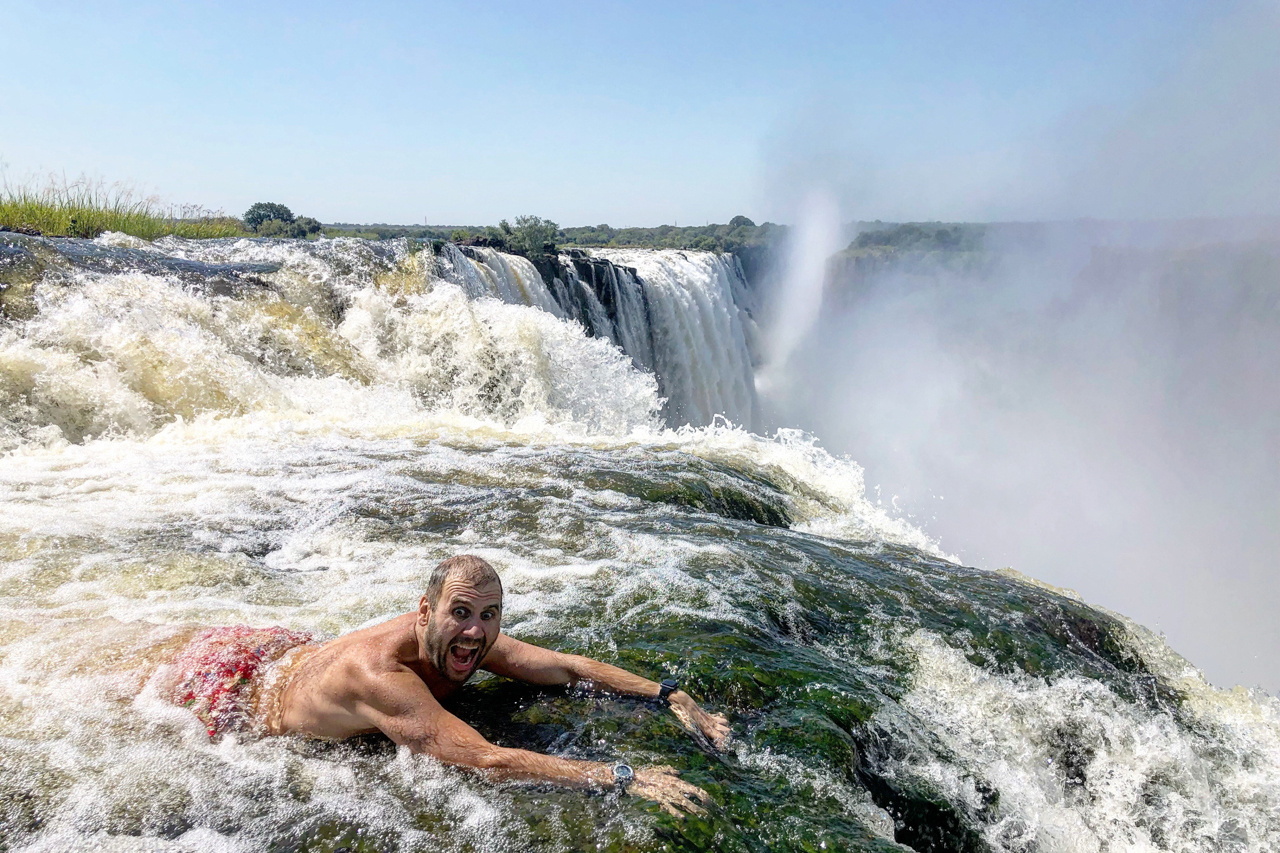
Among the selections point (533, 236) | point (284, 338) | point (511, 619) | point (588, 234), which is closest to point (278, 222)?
point (533, 236)

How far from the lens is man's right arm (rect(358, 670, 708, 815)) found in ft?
6.53

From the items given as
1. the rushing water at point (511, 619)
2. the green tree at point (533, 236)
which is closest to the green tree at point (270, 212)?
the green tree at point (533, 236)

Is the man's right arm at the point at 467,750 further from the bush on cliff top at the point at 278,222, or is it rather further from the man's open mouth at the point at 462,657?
the bush on cliff top at the point at 278,222

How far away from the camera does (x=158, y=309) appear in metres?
7.48

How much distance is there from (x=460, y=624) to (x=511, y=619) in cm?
112

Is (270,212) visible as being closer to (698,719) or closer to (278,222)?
(278,222)

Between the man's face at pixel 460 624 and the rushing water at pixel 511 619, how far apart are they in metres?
0.28

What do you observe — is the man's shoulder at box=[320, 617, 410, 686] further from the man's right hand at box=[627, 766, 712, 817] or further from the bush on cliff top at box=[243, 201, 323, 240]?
the bush on cliff top at box=[243, 201, 323, 240]

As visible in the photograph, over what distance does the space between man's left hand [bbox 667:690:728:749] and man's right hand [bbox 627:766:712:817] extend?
35cm

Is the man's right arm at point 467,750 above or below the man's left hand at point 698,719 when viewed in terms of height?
above

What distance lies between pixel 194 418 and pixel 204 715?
4983mm

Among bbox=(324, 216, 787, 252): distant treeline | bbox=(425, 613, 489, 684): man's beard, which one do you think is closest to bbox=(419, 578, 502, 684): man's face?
bbox=(425, 613, 489, 684): man's beard

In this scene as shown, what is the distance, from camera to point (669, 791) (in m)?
1.98

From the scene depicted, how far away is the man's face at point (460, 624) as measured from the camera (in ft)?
7.01
